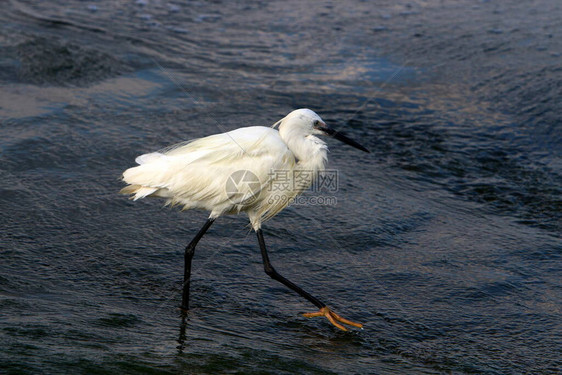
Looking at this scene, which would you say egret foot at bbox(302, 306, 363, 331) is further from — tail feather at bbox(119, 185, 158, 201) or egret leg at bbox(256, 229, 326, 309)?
tail feather at bbox(119, 185, 158, 201)

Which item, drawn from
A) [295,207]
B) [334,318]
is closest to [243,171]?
[334,318]

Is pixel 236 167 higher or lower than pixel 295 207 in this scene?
higher

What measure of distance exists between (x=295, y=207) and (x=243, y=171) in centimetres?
146

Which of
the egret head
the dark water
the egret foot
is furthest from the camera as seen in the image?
the egret head

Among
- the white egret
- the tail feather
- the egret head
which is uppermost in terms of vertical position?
the egret head

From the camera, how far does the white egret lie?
384cm

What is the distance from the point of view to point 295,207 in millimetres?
5234

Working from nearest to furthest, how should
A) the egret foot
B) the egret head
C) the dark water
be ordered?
the dark water
the egret foot
the egret head

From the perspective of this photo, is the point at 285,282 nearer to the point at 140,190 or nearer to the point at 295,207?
the point at 140,190

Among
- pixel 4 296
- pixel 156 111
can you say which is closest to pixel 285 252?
pixel 4 296

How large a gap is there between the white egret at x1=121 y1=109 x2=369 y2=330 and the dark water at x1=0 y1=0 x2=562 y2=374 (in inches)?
16.7

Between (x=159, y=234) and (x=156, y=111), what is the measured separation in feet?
8.06

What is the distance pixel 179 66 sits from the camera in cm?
825

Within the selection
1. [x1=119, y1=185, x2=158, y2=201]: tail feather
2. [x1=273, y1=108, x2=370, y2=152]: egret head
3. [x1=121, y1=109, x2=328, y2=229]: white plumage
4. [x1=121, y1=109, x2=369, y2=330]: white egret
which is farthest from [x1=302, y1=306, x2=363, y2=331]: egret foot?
[x1=119, y1=185, x2=158, y2=201]: tail feather
